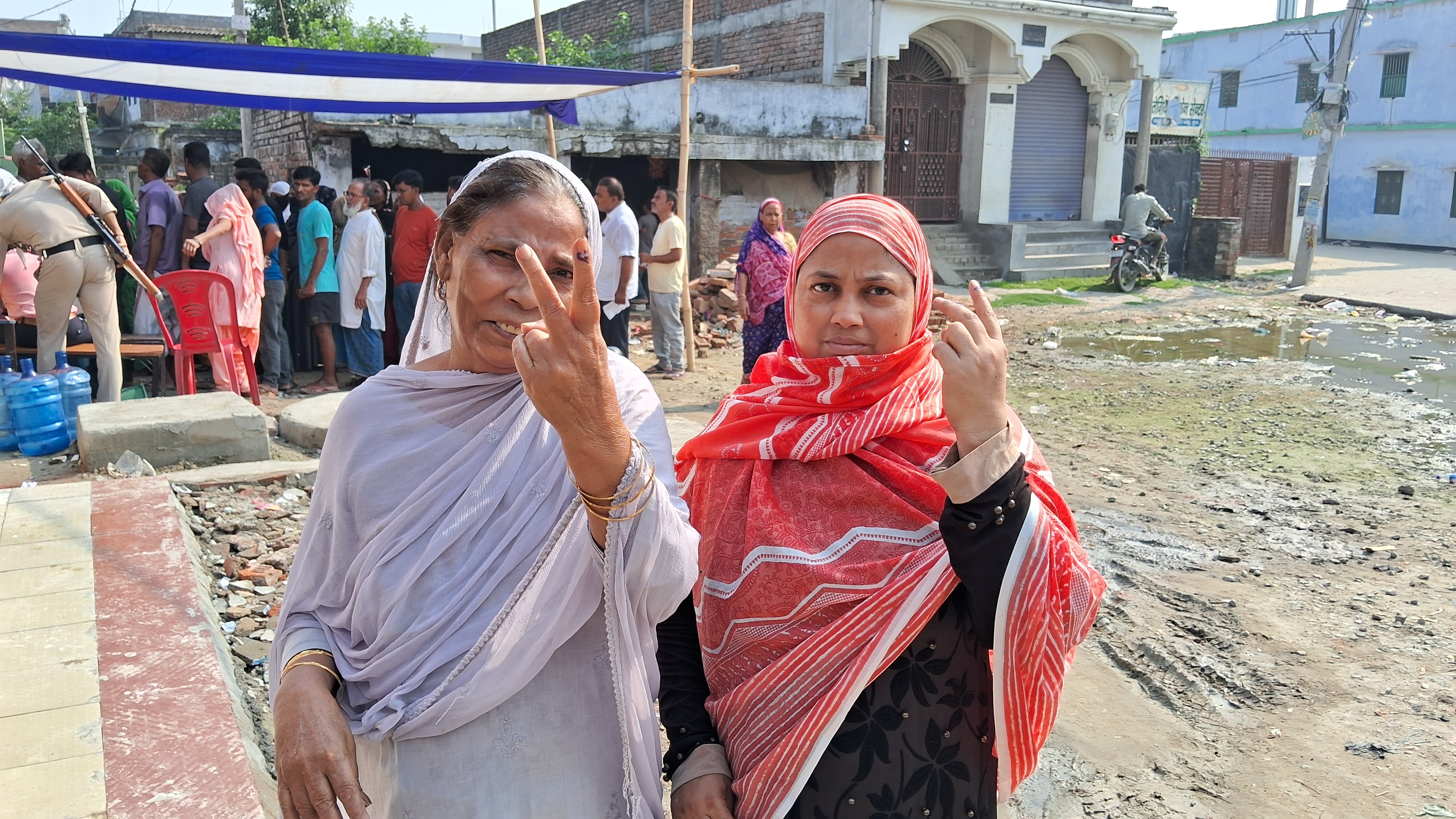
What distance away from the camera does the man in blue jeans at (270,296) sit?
287 inches

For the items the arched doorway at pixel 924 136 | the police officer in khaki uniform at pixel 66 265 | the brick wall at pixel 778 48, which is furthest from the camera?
the arched doorway at pixel 924 136

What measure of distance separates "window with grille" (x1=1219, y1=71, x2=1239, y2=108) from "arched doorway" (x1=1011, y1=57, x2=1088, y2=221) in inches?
559

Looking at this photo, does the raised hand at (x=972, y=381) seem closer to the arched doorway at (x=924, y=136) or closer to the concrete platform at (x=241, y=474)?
the concrete platform at (x=241, y=474)

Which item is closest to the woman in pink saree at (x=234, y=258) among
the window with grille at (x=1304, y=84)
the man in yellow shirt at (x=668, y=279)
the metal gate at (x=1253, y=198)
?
the man in yellow shirt at (x=668, y=279)

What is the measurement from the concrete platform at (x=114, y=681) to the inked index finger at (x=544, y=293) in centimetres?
151

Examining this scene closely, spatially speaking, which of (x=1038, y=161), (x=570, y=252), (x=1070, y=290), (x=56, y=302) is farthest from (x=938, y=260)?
(x=570, y=252)

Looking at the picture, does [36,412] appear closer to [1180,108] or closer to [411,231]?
[411,231]

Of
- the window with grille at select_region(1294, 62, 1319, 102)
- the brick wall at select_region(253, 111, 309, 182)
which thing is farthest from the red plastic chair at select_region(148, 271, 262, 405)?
the window with grille at select_region(1294, 62, 1319, 102)

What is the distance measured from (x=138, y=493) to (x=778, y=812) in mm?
3554

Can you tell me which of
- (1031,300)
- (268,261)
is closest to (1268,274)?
(1031,300)

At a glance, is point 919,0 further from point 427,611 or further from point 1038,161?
point 427,611

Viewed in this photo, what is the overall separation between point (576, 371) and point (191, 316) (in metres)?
6.18

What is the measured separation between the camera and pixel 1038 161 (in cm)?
1769

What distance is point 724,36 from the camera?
1706 centimetres
